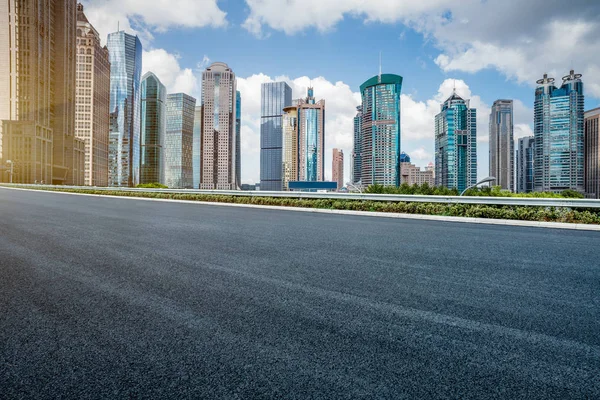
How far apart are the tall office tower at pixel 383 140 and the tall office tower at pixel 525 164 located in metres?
61.0

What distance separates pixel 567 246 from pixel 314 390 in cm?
746

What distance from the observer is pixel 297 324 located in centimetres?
296

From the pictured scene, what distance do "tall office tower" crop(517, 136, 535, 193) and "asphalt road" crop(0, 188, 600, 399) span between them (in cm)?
18917

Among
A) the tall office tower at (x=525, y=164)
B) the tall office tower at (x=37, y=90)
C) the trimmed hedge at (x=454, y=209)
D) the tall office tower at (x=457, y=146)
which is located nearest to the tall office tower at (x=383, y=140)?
the tall office tower at (x=457, y=146)

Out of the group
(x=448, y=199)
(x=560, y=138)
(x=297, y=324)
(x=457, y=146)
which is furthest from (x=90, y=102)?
(x=560, y=138)

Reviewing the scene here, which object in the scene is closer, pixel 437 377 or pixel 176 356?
pixel 437 377

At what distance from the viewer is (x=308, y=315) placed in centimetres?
316

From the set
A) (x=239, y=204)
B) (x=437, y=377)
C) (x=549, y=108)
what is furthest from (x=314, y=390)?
(x=549, y=108)

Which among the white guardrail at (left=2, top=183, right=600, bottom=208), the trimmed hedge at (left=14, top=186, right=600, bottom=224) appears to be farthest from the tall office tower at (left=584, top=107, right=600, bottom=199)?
the trimmed hedge at (left=14, top=186, right=600, bottom=224)

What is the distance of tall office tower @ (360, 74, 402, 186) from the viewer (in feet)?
596

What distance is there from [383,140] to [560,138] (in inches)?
3009

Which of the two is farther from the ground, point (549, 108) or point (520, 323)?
point (549, 108)

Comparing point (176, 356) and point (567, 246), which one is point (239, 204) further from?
point (176, 356)

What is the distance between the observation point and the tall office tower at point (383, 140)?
18175 cm
